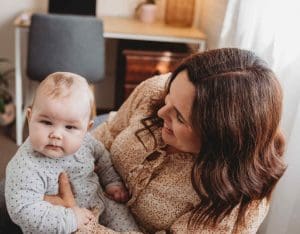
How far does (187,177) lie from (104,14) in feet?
7.08

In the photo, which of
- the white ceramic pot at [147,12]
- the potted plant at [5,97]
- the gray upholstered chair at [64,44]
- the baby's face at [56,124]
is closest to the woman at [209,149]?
the baby's face at [56,124]

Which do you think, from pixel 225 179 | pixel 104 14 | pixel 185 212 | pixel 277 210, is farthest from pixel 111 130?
pixel 104 14

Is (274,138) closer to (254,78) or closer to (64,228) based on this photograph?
(254,78)

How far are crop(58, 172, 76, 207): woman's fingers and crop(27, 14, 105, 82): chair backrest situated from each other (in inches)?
54.7

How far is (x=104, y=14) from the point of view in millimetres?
3045

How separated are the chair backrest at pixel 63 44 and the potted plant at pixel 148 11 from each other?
1.94 ft

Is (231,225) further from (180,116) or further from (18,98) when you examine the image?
(18,98)

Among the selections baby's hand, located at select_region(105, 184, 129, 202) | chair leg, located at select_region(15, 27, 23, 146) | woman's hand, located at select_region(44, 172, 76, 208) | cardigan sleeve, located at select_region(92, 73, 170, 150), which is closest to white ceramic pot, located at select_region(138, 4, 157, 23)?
chair leg, located at select_region(15, 27, 23, 146)

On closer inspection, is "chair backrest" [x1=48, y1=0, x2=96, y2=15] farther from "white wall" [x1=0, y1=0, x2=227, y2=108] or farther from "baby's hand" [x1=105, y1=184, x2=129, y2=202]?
"baby's hand" [x1=105, y1=184, x2=129, y2=202]

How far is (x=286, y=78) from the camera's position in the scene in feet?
4.79

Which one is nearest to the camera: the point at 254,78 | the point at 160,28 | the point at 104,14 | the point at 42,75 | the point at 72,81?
the point at 254,78

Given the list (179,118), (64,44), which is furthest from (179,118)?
(64,44)

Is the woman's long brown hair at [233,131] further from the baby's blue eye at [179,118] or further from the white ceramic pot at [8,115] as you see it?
the white ceramic pot at [8,115]

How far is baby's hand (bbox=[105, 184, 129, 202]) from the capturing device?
4.09 feet
